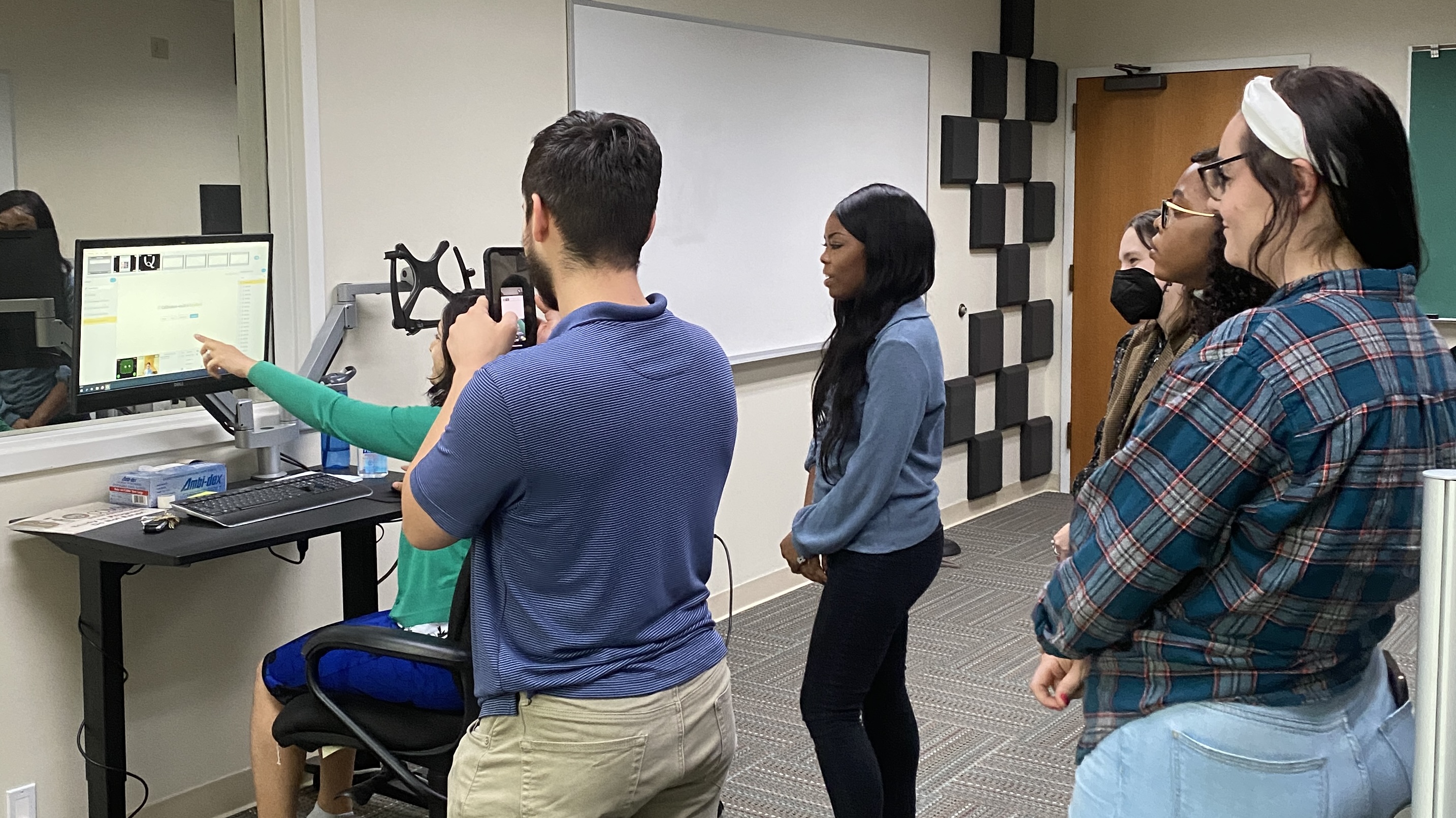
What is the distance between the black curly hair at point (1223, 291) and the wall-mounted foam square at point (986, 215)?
3.89 meters

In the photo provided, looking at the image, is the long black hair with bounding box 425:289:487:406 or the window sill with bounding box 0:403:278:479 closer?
the long black hair with bounding box 425:289:487:406

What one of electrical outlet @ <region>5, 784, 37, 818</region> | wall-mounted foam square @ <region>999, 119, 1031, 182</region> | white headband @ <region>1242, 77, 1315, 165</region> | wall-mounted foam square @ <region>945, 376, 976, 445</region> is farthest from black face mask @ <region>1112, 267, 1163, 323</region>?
wall-mounted foam square @ <region>999, 119, 1031, 182</region>

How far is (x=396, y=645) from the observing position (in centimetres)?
192

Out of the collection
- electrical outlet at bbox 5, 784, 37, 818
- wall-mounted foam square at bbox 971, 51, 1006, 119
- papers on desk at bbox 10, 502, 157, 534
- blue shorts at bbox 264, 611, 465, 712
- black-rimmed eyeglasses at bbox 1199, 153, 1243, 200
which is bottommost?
electrical outlet at bbox 5, 784, 37, 818

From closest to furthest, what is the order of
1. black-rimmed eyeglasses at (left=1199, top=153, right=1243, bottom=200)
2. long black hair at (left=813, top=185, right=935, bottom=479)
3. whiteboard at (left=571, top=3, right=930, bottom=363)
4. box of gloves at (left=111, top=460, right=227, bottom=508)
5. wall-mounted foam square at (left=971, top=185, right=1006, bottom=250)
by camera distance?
black-rimmed eyeglasses at (left=1199, top=153, right=1243, bottom=200) < long black hair at (left=813, top=185, right=935, bottom=479) < box of gloves at (left=111, top=460, right=227, bottom=508) < whiteboard at (left=571, top=3, right=930, bottom=363) < wall-mounted foam square at (left=971, top=185, right=1006, bottom=250)

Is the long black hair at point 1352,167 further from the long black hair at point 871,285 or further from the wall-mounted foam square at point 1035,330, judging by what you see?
the wall-mounted foam square at point 1035,330

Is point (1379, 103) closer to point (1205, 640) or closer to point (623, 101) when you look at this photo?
point (1205, 640)

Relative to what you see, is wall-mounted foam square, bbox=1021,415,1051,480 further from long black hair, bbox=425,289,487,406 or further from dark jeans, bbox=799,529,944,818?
long black hair, bbox=425,289,487,406

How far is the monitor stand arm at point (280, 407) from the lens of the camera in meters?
2.79

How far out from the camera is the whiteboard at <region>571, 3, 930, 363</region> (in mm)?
3869

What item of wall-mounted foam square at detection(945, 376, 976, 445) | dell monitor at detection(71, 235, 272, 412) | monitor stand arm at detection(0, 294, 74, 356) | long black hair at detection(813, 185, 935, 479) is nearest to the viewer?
long black hair at detection(813, 185, 935, 479)

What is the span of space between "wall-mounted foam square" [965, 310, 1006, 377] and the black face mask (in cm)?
337

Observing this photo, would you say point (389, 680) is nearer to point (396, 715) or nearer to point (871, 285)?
point (396, 715)

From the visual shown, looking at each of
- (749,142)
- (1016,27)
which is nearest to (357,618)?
(749,142)
